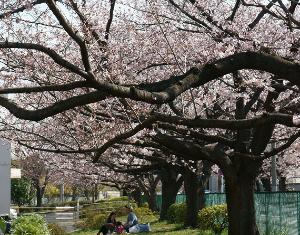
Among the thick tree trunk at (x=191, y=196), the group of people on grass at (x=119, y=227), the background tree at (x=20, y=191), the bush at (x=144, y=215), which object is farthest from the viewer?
the background tree at (x=20, y=191)

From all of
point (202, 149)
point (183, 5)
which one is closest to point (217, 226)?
point (202, 149)

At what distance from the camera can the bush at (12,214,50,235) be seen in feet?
41.7

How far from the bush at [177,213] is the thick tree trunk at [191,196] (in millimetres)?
2743

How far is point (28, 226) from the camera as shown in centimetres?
1273

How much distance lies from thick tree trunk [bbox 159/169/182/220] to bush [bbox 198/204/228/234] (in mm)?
6464

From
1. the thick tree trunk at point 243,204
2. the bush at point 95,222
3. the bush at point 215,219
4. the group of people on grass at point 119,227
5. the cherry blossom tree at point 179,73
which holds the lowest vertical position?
the bush at point 95,222

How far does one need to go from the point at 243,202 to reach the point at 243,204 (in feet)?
0.14

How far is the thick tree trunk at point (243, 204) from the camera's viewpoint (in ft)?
39.3

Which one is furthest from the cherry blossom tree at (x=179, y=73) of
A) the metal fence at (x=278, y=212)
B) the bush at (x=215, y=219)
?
the bush at (x=215, y=219)

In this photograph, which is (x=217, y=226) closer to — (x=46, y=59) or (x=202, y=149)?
(x=202, y=149)

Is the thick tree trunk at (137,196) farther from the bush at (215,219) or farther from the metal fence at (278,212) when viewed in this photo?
the metal fence at (278,212)

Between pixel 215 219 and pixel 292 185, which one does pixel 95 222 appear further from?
pixel 292 185

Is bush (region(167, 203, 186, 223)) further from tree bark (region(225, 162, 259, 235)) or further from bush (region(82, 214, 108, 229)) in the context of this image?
tree bark (region(225, 162, 259, 235))

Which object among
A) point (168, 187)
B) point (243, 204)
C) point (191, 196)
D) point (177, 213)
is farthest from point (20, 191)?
point (243, 204)
